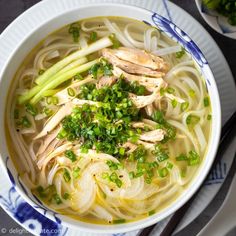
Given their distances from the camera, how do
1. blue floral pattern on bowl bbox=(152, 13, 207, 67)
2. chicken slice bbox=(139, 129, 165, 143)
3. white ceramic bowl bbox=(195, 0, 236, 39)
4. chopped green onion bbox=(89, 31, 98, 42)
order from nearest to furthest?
blue floral pattern on bowl bbox=(152, 13, 207, 67) < chicken slice bbox=(139, 129, 165, 143) < chopped green onion bbox=(89, 31, 98, 42) < white ceramic bowl bbox=(195, 0, 236, 39)

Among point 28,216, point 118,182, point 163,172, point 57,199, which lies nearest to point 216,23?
point 163,172

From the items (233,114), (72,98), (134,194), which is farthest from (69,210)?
(233,114)

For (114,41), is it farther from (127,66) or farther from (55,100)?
(55,100)

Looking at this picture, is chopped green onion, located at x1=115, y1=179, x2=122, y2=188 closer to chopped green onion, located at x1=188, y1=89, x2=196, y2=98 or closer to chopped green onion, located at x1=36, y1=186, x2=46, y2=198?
chopped green onion, located at x1=36, y1=186, x2=46, y2=198

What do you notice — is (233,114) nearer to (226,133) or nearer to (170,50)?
(226,133)

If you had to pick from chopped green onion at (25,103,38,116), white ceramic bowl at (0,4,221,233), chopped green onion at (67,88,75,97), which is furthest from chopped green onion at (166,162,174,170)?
chopped green onion at (25,103,38,116)

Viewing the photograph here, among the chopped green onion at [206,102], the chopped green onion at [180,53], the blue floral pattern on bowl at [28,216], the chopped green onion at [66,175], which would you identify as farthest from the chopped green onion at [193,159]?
the blue floral pattern on bowl at [28,216]
